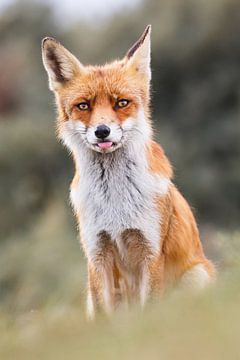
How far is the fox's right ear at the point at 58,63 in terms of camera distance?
33.7ft

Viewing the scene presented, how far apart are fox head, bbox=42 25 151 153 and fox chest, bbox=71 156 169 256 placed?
336mm

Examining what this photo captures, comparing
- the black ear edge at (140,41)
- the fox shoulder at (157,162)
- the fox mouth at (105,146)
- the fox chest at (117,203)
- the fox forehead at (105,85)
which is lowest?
the fox chest at (117,203)

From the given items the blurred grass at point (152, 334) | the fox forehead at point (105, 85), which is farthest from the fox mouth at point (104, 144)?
the blurred grass at point (152, 334)

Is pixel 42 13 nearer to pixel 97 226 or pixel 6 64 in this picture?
pixel 6 64

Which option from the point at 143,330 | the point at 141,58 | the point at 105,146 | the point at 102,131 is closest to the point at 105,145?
the point at 105,146

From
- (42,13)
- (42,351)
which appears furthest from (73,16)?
(42,351)

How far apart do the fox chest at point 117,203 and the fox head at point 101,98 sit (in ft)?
1.10

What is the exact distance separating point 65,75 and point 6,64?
29.9 m

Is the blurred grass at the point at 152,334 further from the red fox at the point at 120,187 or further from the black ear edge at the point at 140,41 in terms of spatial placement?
the black ear edge at the point at 140,41

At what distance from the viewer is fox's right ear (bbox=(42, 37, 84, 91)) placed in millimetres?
10273

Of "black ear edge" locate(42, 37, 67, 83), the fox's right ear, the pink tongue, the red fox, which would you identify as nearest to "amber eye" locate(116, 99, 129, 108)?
the red fox

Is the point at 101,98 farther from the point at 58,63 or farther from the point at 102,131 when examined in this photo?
the point at 58,63

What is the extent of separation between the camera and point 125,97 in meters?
9.91

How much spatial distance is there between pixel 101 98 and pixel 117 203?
1.04 m
